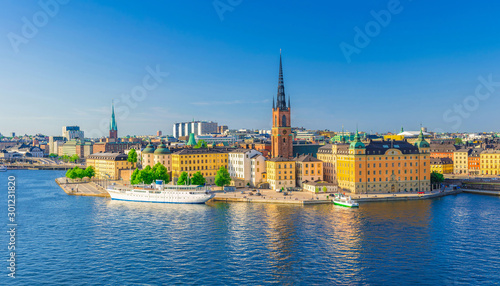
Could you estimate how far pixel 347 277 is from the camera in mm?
35469

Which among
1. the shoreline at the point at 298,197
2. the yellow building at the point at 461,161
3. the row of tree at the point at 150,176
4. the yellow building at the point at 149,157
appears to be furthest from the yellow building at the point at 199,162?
the yellow building at the point at 461,161

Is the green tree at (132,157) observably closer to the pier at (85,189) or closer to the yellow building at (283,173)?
the pier at (85,189)

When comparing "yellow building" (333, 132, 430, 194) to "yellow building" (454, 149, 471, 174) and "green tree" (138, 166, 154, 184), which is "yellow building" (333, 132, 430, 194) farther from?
"yellow building" (454, 149, 471, 174)

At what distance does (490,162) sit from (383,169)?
45.5 meters

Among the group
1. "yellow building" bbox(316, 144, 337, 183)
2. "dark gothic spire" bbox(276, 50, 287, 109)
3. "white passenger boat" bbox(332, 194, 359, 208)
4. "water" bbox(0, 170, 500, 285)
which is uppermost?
"dark gothic spire" bbox(276, 50, 287, 109)

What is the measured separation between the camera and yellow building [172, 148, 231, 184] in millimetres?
93250

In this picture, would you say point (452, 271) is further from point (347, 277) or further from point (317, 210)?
point (317, 210)

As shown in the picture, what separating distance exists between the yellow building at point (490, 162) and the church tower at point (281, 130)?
47.0 metres

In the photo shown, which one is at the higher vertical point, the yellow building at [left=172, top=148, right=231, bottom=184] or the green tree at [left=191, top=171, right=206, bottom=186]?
the yellow building at [left=172, top=148, right=231, bottom=184]

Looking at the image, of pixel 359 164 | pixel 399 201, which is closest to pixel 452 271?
pixel 399 201

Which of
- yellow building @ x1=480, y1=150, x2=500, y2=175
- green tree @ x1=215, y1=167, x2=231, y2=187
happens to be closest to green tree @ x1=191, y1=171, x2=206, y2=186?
green tree @ x1=215, y1=167, x2=231, y2=187

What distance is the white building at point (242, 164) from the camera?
90750mm

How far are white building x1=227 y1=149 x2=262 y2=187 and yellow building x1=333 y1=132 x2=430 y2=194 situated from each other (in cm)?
1831

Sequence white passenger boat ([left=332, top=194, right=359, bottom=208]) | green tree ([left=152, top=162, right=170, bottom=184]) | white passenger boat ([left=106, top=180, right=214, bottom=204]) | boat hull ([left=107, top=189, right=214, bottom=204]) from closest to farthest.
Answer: white passenger boat ([left=332, top=194, right=359, bottom=208])
boat hull ([left=107, top=189, right=214, bottom=204])
white passenger boat ([left=106, top=180, right=214, bottom=204])
green tree ([left=152, top=162, right=170, bottom=184])
